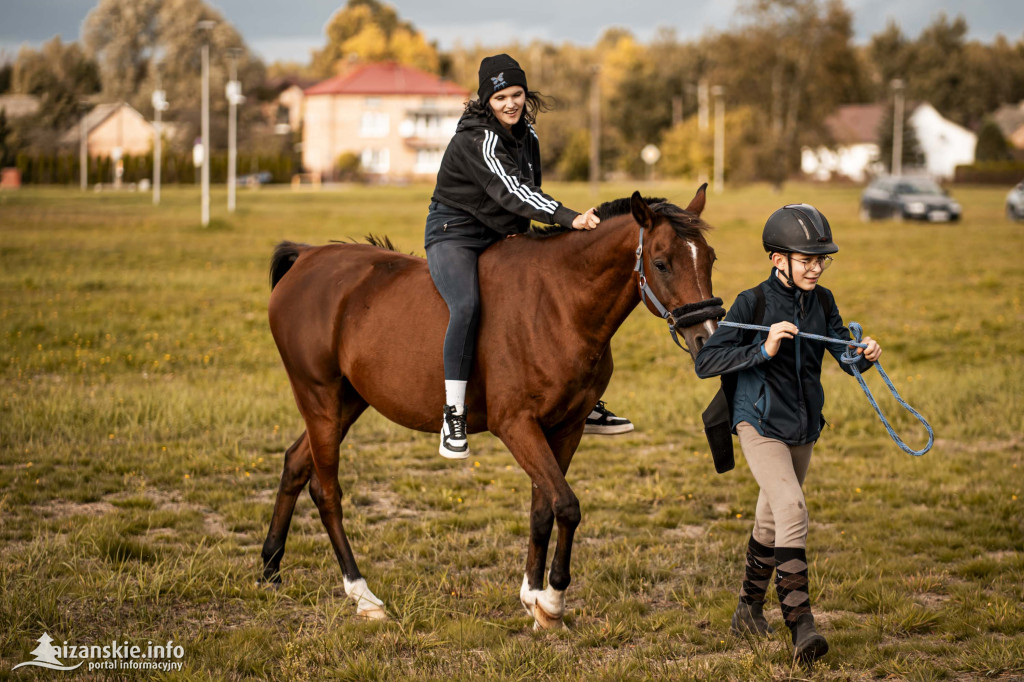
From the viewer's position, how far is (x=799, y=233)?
4906 mm

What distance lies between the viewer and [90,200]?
160 ft

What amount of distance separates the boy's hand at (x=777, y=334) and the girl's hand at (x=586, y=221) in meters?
1.13

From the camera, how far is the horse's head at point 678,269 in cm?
486

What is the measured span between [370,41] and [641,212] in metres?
135

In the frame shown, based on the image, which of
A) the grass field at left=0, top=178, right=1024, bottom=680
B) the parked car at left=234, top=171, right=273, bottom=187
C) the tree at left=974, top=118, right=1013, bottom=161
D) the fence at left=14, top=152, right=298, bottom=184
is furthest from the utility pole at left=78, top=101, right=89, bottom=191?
the tree at left=974, top=118, right=1013, bottom=161

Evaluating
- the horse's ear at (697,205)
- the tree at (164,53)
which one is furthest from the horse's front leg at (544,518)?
the tree at (164,53)

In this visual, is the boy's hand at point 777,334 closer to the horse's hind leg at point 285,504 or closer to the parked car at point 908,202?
the horse's hind leg at point 285,504

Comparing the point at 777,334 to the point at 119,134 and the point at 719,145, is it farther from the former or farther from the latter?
the point at 719,145

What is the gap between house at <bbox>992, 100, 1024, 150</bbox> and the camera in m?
108

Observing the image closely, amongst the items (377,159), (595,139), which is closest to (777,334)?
(595,139)

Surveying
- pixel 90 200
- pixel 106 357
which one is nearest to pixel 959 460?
pixel 106 357

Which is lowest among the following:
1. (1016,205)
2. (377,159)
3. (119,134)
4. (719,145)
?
(1016,205)

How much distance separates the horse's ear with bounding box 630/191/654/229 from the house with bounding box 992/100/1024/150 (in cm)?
11275

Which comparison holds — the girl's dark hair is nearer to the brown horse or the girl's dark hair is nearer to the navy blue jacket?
the brown horse
